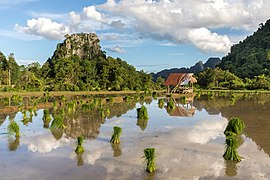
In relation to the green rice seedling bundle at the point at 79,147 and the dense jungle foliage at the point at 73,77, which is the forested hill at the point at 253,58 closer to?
the dense jungle foliage at the point at 73,77

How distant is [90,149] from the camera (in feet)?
40.0

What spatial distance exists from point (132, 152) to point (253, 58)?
7665 cm

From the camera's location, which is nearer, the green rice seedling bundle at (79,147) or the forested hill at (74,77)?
the green rice seedling bundle at (79,147)

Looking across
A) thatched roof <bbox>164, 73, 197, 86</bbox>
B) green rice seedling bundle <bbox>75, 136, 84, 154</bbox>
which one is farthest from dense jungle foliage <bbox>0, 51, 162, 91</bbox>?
green rice seedling bundle <bbox>75, 136, 84, 154</bbox>

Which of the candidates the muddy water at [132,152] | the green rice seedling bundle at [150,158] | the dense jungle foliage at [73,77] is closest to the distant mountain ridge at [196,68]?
the dense jungle foliage at [73,77]

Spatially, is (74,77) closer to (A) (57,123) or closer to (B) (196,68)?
(A) (57,123)

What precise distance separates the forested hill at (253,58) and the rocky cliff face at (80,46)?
3635 centimetres

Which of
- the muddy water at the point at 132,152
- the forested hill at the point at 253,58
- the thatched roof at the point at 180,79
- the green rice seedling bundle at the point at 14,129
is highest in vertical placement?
the forested hill at the point at 253,58

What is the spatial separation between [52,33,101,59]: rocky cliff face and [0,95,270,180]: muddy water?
67406 mm

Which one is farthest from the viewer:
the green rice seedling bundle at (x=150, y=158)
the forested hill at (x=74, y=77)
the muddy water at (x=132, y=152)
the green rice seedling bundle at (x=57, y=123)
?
the forested hill at (x=74, y=77)

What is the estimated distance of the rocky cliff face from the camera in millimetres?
83875

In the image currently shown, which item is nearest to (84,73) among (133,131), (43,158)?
(133,131)

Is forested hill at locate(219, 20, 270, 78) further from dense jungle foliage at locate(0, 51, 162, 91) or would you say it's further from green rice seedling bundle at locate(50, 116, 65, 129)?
green rice seedling bundle at locate(50, 116, 65, 129)

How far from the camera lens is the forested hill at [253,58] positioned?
72.5 meters
